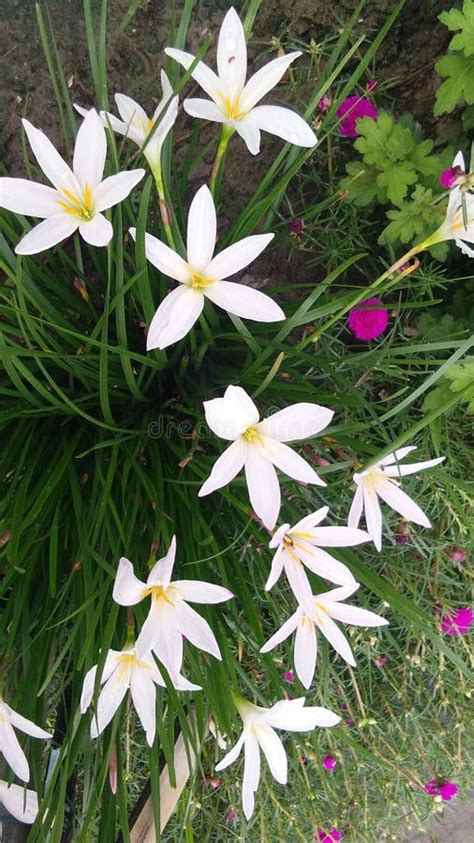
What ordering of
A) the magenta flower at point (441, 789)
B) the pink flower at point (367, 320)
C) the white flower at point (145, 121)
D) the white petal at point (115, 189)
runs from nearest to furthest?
the white petal at point (115, 189)
the white flower at point (145, 121)
the pink flower at point (367, 320)
the magenta flower at point (441, 789)

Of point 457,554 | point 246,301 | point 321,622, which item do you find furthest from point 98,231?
point 457,554

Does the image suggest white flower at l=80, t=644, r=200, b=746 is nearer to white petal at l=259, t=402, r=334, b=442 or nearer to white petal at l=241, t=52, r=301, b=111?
white petal at l=259, t=402, r=334, b=442

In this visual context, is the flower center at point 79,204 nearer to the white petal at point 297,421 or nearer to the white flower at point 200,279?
the white flower at point 200,279

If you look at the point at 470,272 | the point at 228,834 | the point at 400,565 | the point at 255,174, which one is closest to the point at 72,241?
the point at 255,174

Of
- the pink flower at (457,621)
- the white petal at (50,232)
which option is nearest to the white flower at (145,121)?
the white petal at (50,232)

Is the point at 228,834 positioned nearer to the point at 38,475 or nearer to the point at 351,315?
the point at 38,475

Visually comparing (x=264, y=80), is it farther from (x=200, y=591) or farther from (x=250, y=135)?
(x=200, y=591)
